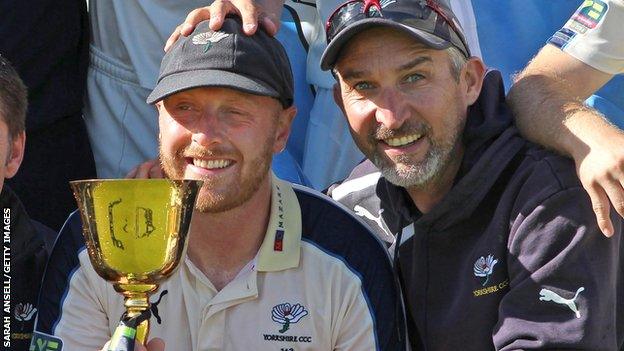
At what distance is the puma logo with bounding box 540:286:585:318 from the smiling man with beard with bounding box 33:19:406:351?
0.49 meters

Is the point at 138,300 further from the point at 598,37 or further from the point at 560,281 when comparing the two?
the point at 598,37

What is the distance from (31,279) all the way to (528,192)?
5.43ft

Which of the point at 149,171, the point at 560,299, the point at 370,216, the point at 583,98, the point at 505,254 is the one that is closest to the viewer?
the point at 560,299

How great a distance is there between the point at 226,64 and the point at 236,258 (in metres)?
0.63

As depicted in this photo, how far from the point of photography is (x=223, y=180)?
4176 millimetres

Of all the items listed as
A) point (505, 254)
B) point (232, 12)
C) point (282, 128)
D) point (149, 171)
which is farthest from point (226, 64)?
point (505, 254)

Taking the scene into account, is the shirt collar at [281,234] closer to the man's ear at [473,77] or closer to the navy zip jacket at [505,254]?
the navy zip jacket at [505,254]

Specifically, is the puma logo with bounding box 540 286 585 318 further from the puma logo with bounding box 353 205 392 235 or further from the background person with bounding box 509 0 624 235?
the puma logo with bounding box 353 205 392 235

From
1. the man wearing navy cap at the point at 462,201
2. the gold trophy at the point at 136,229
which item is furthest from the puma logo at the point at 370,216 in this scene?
the gold trophy at the point at 136,229

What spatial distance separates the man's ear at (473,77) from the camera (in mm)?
4453

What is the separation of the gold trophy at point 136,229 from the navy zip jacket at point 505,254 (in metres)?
1.00

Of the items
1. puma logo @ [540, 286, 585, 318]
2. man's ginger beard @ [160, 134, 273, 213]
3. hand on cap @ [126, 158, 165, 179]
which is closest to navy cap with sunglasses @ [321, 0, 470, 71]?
man's ginger beard @ [160, 134, 273, 213]

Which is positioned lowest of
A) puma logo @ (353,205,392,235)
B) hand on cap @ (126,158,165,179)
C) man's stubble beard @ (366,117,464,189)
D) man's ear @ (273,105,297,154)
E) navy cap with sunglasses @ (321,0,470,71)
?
puma logo @ (353,205,392,235)

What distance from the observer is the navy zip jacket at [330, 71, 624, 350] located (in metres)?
3.94
